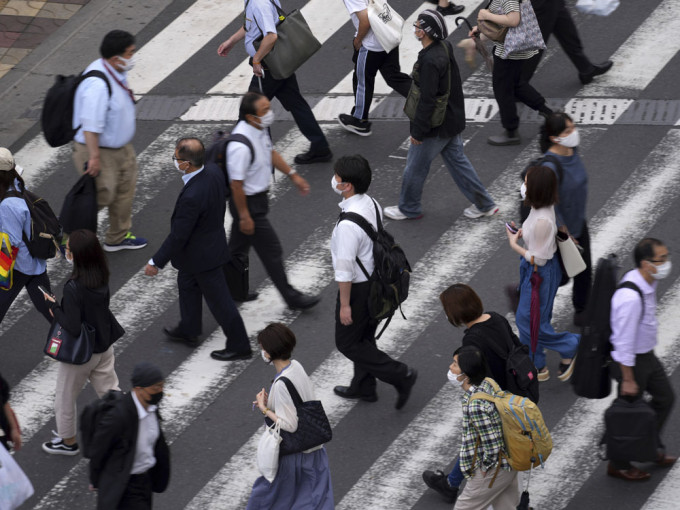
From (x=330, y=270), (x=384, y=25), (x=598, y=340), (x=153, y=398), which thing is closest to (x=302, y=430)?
(x=153, y=398)

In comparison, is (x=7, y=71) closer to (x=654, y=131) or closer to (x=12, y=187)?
(x=12, y=187)

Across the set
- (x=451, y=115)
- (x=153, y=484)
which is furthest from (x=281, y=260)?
(x=153, y=484)

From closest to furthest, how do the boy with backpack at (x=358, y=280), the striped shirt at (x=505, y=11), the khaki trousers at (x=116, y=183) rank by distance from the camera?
the boy with backpack at (x=358, y=280) → the khaki trousers at (x=116, y=183) → the striped shirt at (x=505, y=11)

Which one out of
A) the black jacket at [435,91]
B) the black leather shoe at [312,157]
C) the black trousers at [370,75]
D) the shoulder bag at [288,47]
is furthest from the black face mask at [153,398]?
the black trousers at [370,75]

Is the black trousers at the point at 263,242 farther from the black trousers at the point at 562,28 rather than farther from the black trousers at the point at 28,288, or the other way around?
the black trousers at the point at 562,28

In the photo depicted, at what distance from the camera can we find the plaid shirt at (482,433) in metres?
6.94

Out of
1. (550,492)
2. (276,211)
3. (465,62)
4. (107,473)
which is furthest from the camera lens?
(465,62)

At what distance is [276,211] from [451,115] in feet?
6.19

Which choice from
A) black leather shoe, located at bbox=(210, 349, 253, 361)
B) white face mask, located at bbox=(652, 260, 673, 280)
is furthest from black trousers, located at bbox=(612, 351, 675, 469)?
black leather shoe, located at bbox=(210, 349, 253, 361)

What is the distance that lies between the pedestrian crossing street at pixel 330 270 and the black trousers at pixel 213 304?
226mm

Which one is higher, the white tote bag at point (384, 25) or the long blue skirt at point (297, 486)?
the white tote bag at point (384, 25)

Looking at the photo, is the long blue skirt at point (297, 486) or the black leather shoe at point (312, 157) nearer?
the long blue skirt at point (297, 486)

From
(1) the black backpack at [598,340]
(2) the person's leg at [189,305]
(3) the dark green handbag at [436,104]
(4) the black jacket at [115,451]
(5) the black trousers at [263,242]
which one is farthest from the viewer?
(3) the dark green handbag at [436,104]

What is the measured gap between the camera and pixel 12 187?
9.14 metres
